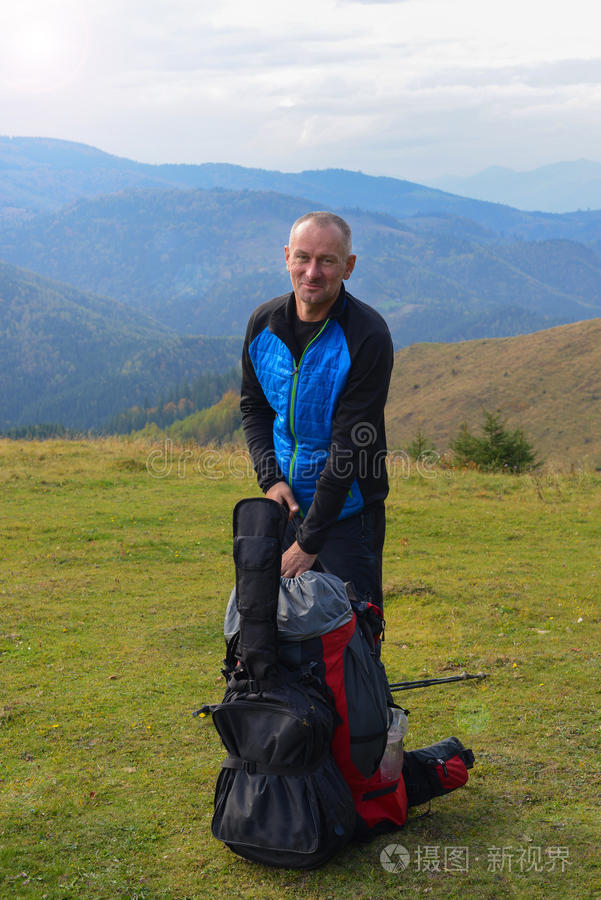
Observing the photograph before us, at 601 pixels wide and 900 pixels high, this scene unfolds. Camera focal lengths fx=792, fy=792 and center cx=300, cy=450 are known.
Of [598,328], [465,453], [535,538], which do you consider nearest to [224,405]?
[598,328]

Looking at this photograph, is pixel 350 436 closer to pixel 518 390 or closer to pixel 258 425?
pixel 258 425

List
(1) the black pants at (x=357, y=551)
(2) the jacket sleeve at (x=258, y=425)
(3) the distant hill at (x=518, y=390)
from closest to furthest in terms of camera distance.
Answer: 1. (1) the black pants at (x=357, y=551)
2. (2) the jacket sleeve at (x=258, y=425)
3. (3) the distant hill at (x=518, y=390)

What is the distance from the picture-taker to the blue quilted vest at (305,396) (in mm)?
3648

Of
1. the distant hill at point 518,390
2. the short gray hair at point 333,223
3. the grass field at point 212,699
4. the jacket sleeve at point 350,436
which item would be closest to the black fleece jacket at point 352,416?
the jacket sleeve at point 350,436

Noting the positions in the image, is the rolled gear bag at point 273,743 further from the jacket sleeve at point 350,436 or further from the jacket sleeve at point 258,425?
the jacket sleeve at point 258,425

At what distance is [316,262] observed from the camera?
3537 millimetres

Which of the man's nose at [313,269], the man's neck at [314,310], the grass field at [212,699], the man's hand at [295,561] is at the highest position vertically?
the man's nose at [313,269]

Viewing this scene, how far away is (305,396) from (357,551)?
79 centimetres

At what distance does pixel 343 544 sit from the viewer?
3797mm

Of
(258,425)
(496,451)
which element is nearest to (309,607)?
(258,425)

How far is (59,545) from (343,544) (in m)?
7.13

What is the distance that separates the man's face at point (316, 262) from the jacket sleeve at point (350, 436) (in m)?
0.31

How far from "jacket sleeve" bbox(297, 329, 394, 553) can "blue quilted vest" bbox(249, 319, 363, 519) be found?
44 millimetres

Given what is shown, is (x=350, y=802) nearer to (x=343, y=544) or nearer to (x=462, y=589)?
(x=343, y=544)
